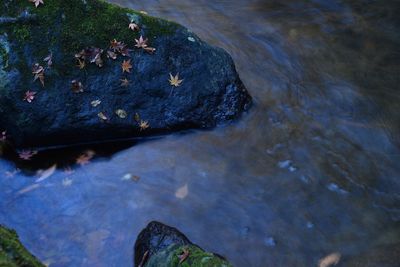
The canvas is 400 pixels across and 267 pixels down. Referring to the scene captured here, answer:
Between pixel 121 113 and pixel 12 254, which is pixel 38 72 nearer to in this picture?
pixel 121 113

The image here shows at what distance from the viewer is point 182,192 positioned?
18.6ft

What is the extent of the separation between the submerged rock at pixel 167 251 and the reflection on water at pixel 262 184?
0.25 m

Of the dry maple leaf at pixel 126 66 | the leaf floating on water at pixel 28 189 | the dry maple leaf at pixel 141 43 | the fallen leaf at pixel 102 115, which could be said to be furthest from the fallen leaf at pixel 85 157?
the dry maple leaf at pixel 141 43

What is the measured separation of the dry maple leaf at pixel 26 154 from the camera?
5.79 m

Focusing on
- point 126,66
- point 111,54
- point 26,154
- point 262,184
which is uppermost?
point 111,54

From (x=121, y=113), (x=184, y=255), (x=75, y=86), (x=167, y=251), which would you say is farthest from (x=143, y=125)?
(x=184, y=255)

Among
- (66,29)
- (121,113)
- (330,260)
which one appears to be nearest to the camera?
(330,260)

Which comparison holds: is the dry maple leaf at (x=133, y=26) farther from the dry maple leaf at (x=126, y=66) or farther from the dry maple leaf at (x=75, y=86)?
the dry maple leaf at (x=75, y=86)

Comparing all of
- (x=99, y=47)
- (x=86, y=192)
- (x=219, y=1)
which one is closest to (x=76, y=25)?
(x=99, y=47)

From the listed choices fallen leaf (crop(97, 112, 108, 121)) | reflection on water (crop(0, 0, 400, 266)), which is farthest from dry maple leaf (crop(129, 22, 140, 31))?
reflection on water (crop(0, 0, 400, 266))

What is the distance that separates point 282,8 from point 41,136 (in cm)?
555

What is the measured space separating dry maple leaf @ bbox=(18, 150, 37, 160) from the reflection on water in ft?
0.60

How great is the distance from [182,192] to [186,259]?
1766 mm

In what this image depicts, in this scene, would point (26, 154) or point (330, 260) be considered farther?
point (26, 154)
